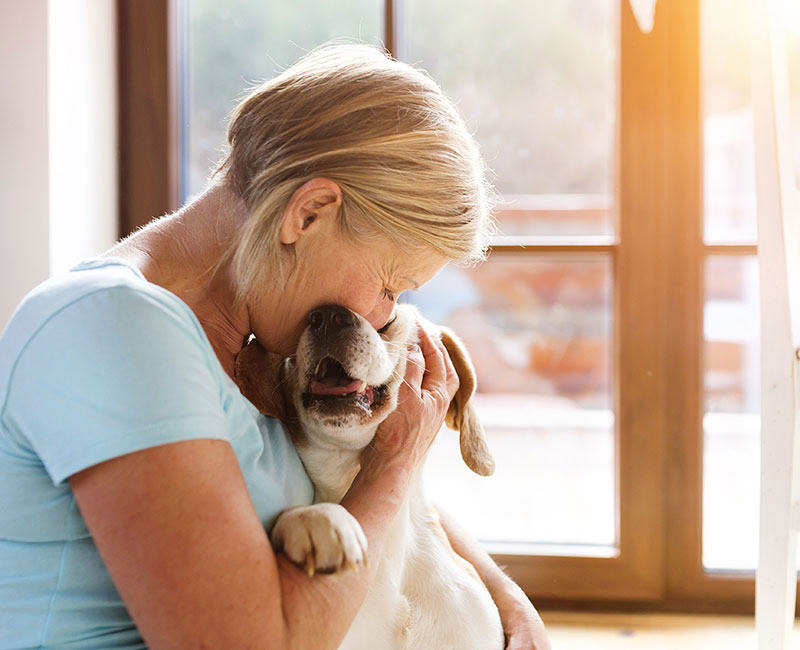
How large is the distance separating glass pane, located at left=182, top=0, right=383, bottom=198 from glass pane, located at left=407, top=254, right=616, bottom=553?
62 centimetres

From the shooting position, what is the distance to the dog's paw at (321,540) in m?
0.85

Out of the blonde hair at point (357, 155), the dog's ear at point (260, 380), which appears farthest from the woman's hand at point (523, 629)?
the blonde hair at point (357, 155)

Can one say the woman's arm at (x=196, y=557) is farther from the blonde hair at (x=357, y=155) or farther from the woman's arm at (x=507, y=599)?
the woman's arm at (x=507, y=599)

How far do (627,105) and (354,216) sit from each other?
3.26ft

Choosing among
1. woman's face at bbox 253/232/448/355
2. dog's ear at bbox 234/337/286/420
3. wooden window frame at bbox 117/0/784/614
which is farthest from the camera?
wooden window frame at bbox 117/0/784/614

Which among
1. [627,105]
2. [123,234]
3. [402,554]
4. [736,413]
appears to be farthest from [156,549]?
[736,413]

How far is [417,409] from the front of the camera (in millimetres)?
1121

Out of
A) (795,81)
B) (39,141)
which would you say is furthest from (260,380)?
(795,81)

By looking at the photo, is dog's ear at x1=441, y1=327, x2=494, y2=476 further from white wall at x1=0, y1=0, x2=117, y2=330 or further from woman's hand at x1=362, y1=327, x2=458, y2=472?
white wall at x1=0, y1=0, x2=117, y2=330

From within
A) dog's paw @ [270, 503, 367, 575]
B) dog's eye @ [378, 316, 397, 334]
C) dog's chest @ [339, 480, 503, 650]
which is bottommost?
dog's chest @ [339, 480, 503, 650]

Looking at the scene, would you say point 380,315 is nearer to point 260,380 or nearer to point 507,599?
point 260,380

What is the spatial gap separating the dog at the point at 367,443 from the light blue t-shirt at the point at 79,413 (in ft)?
0.61

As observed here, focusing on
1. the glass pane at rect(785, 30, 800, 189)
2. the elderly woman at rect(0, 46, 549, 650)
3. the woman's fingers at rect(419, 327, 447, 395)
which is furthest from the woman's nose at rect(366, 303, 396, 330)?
the glass pane at rect(785, 30, 800, 189)

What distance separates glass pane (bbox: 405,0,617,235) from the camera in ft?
6.09
